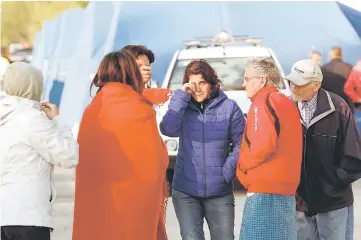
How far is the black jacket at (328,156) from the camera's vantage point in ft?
18.9

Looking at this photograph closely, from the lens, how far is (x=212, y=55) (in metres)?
13.0

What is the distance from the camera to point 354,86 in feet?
40.8

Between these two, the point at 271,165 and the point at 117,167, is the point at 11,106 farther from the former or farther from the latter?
the point at 271,165

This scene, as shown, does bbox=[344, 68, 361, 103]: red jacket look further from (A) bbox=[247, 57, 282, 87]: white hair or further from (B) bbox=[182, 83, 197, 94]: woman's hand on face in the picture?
(A) bbox=[247, 57, 282, 87]: white hair

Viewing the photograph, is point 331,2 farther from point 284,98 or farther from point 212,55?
point 284,98

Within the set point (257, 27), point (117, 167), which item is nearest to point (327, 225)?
point (117, 167)

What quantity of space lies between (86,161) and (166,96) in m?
0.97

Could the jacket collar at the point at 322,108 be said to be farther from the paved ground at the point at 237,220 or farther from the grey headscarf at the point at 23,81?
the paved ground at the point at 237,220

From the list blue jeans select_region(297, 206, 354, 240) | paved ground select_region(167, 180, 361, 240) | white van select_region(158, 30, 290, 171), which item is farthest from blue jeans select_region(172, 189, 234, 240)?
white van select_region(158, 30, 290, 171)

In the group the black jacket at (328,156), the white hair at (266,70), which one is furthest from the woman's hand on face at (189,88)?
the black jacket at (328,156)

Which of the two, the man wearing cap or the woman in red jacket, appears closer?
the woman in red jacket

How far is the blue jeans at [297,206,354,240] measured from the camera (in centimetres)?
582

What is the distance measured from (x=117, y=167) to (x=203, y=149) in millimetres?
891

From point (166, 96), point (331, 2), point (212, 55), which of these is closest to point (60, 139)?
point (166, 96)
